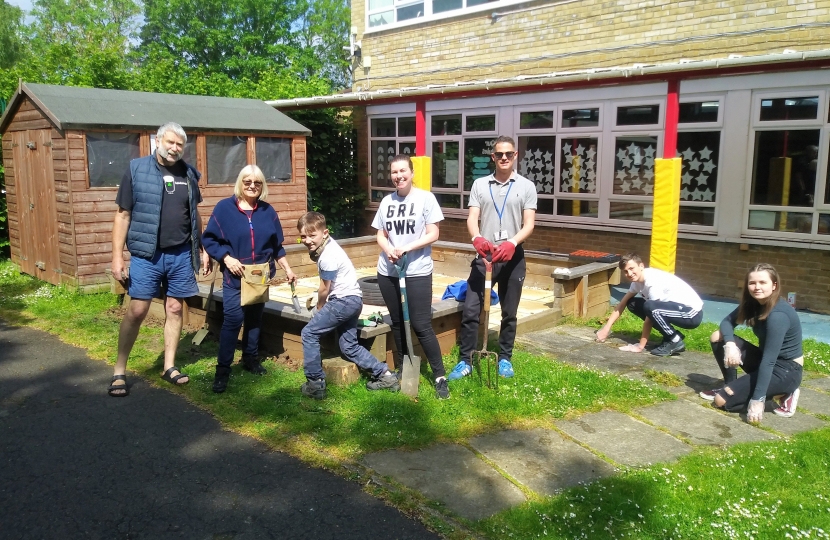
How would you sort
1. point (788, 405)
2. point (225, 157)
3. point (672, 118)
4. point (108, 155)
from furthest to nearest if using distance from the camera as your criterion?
point (225, 157) < point (108, 155) < point (672, 118) < point (788, 405)

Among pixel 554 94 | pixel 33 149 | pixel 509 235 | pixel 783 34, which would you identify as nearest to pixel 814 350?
pixel 509 235

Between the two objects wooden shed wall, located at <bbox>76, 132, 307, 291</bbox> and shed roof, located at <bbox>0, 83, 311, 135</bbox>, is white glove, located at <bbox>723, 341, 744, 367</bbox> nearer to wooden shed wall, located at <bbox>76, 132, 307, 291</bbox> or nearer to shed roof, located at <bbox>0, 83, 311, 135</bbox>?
wooden shed wall, located at <bbox>76, 132, 307, 291</bbox>

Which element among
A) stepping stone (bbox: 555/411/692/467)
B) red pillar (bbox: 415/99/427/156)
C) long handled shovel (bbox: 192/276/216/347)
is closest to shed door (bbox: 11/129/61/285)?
long handled shovel (bbox: 192/276/216/347)

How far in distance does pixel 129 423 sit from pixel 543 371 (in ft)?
10.9

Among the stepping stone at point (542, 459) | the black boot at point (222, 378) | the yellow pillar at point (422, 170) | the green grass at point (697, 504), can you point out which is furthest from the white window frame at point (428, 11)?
the green grass at point (697, 504)

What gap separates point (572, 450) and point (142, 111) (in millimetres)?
8516

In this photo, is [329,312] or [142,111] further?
[142,111]

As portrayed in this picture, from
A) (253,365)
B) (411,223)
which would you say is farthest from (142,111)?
(411,223)

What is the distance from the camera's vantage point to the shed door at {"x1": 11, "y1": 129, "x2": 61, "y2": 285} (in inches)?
386

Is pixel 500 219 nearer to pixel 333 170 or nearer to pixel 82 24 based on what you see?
pixel 333 170

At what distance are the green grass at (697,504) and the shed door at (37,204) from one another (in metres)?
8.48

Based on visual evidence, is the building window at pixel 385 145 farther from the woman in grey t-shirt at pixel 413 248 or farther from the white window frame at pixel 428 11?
the woman in grey t-shirt at pixel 413 248

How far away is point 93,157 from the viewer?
9555mm

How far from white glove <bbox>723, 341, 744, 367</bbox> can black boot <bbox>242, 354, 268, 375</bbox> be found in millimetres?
3666
